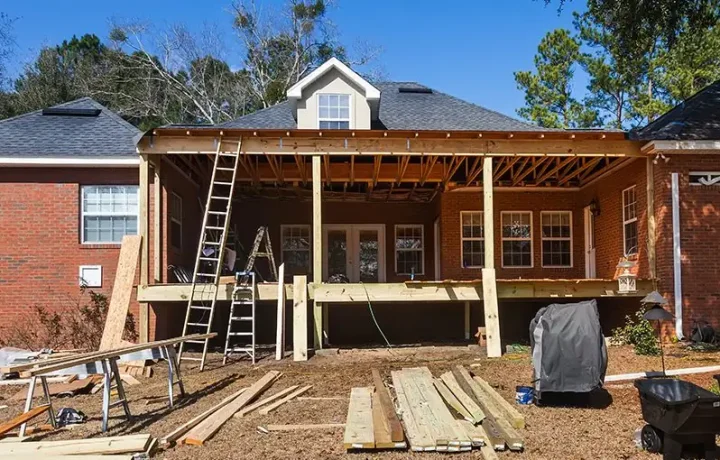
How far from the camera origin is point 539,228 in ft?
54.4

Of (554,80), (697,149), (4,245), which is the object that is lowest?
(4,245)

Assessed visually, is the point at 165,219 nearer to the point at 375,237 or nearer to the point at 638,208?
the point at 375,237

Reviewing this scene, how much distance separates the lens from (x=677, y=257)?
12.0 m

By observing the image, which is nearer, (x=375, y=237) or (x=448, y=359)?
(x=448, y=359)

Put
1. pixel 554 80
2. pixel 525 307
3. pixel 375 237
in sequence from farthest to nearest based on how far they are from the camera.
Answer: pixel 554 80 < pixel 375 237 < pixel 525 307

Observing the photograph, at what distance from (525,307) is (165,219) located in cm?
935

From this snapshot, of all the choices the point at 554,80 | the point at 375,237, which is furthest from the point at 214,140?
the point at 554,80

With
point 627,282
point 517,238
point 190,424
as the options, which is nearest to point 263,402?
point 190,424

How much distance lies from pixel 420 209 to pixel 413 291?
7.05 meters

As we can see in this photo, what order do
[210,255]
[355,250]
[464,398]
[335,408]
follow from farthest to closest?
[355,250]
[210,255]
[335,408]
[464,398]

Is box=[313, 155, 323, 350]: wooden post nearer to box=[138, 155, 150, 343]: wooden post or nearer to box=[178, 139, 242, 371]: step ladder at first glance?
box=[178, 139, 242, 371]: step ladder

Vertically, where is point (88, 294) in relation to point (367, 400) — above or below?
above

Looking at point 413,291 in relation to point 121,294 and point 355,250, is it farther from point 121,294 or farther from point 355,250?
point 355,250

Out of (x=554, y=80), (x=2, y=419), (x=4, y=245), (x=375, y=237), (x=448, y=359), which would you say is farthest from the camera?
(x=554, y=80)
